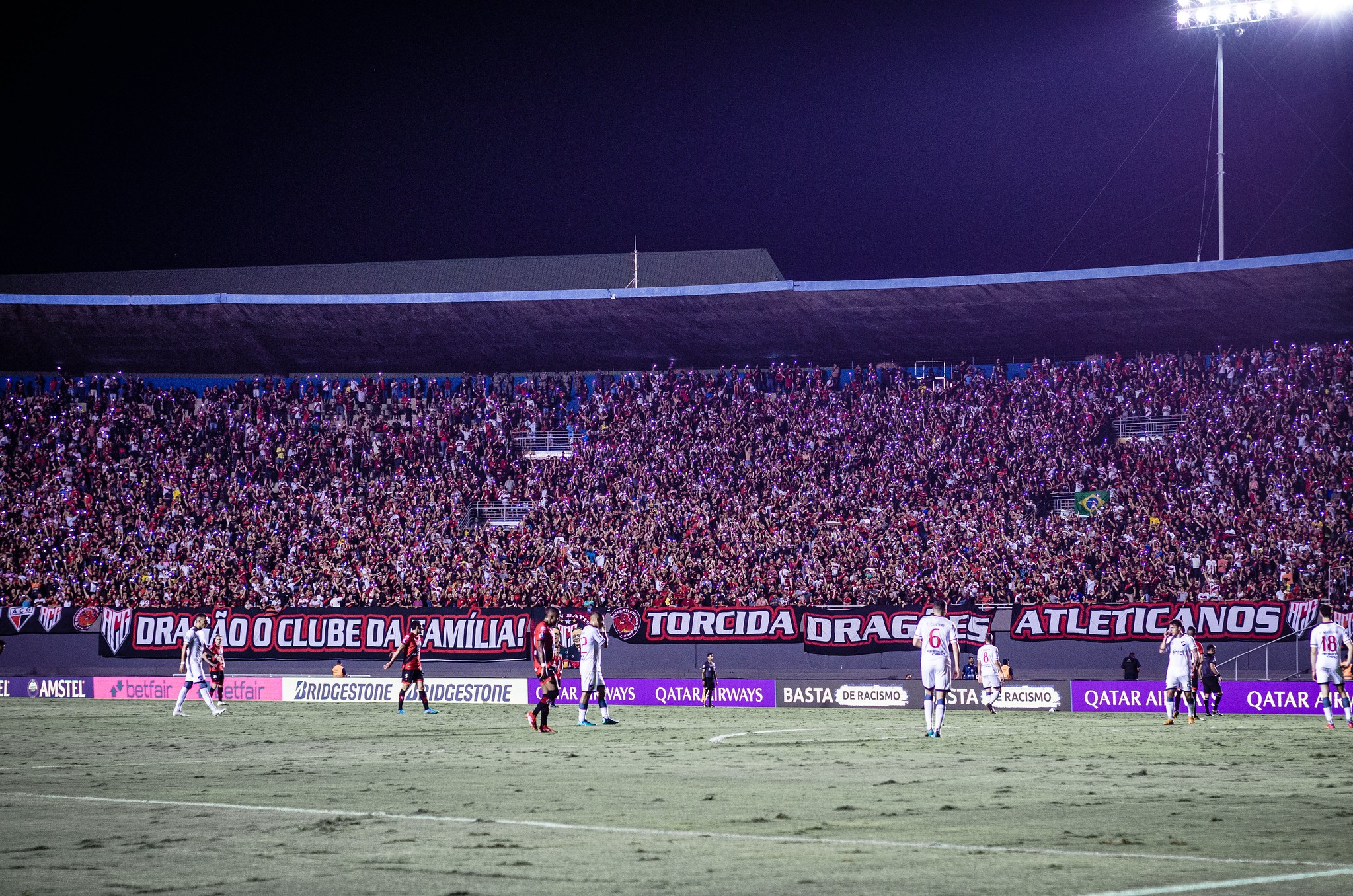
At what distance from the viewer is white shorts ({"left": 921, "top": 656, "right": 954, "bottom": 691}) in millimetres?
21359

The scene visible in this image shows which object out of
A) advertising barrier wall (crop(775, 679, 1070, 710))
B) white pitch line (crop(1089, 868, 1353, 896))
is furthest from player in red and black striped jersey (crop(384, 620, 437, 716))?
white pitch line (crop(1089, 868, 1353, 896))

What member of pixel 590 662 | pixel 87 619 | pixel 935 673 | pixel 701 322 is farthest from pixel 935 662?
pixel 87 619

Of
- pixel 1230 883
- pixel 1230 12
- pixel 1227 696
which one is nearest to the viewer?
pixel 1230 883

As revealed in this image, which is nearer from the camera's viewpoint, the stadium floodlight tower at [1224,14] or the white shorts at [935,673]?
the white shorts at [935,673]

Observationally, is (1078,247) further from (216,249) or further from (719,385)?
(216,249)

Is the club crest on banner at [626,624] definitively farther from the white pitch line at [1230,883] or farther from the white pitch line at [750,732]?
the white pitch line at [1230,883]

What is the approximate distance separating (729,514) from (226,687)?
1579 cm

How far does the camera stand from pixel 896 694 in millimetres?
32781

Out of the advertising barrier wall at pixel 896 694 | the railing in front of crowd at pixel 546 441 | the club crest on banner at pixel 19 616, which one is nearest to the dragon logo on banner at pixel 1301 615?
the advertising barrier wall at pixel 896 694

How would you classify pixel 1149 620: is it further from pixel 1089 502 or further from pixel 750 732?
pixel 750 732

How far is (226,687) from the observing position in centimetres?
3991

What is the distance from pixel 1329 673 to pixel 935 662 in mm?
7465

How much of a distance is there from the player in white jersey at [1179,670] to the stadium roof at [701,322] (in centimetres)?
1920

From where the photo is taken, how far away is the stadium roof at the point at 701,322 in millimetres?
43656
